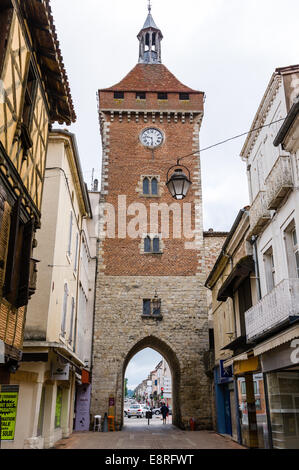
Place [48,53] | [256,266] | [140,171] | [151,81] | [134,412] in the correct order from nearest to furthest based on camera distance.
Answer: [48,53], [256,266], [140,171], [151,81], [134,412]

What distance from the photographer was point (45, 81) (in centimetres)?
919

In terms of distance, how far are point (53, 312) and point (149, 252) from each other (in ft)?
43.3

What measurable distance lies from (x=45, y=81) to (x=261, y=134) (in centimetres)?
576

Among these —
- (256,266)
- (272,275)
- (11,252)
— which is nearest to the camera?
(11,252)

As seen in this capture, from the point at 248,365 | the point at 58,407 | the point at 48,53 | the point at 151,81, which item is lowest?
the point at 58,407

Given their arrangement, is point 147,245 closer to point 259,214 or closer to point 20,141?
point 259,214

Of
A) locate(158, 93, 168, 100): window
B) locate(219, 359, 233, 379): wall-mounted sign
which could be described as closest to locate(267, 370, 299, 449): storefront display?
locate(219, 359, 233, 379): wall-mounted sign

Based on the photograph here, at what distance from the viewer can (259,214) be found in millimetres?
10797

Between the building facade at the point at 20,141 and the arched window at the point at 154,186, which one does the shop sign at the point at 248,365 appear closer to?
the building facade at the point at 20,141

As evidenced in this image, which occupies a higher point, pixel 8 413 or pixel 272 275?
pixel 272 275

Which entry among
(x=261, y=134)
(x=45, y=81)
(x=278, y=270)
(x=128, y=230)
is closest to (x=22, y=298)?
(x=45, y=81)

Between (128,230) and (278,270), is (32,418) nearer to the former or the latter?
(278,270)

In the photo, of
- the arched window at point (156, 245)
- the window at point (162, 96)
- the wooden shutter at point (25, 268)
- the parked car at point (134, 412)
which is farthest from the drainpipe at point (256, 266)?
the parked car at point (134, 412)

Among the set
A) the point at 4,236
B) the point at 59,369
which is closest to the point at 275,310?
the point at 4,236
